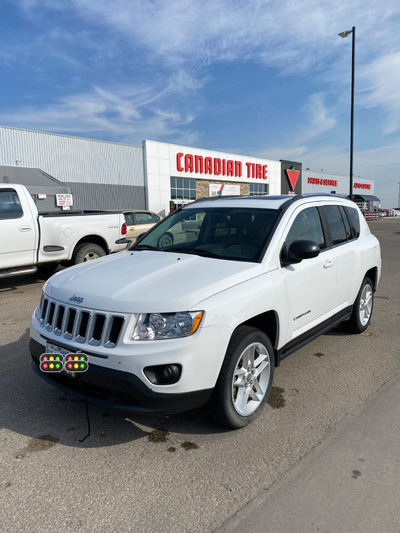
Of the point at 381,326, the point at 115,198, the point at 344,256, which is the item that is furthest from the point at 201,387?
the point at 115,198

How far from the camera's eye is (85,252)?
8305 millimetres

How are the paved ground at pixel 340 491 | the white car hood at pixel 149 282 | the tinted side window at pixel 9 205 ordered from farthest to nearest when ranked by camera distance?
the tinted side window at pixel 9 205, the white car hood at pixel 149 282, the paved ground at pixel 340 491

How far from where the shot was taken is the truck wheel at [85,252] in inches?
322

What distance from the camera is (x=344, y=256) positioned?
4.28 metres

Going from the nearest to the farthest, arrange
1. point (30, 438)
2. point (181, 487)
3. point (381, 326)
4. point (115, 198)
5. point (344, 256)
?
point (181, 487) → point (30, 438) → point (344, 256) → point (381, 326) → point (115, 198)

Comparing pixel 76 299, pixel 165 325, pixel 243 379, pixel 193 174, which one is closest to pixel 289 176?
pixel 193 174

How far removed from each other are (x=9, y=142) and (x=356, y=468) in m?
25.4

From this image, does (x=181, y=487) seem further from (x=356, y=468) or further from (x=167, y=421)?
(x=356, y=468)

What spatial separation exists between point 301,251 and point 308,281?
1.50 feet

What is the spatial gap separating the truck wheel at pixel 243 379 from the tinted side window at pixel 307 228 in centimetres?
100

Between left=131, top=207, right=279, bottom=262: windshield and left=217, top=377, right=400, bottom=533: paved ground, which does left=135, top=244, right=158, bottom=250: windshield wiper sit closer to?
left=131, top=207, right=279, bottom=262: windshield

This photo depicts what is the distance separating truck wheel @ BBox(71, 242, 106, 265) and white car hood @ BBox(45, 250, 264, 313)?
4.89 metres

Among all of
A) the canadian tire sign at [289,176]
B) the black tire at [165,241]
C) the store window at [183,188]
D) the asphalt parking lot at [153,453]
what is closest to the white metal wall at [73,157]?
the store window at [183,188]

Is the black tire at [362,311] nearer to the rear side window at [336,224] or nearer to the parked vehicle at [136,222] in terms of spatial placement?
the rear side window at [336,224]
